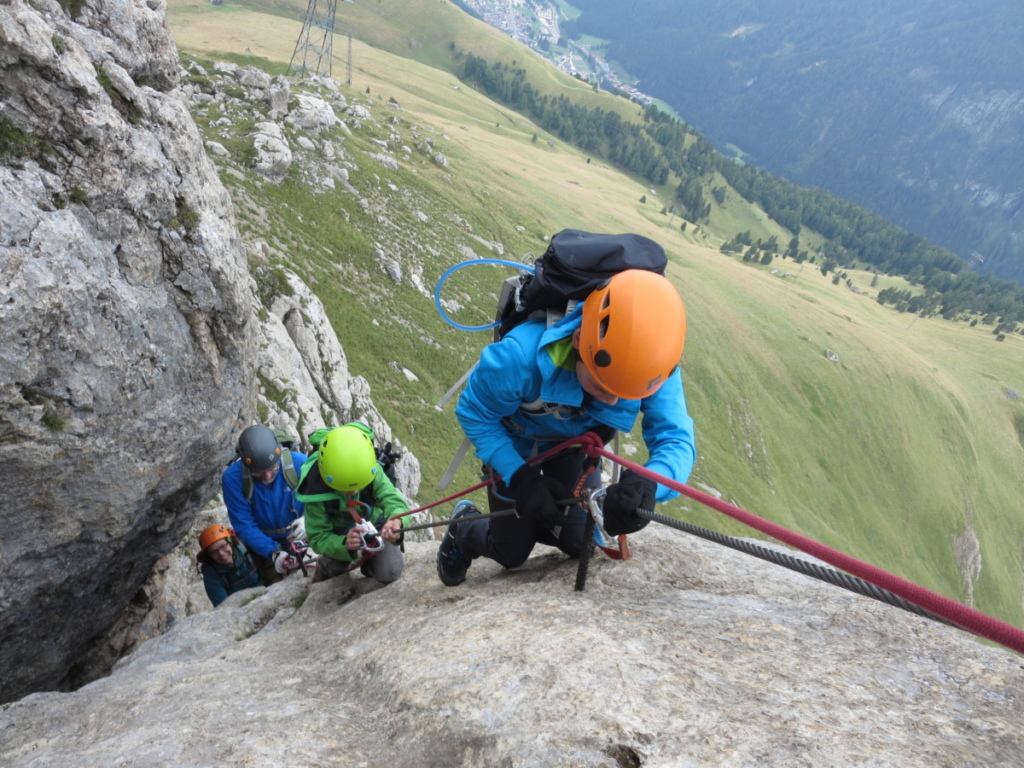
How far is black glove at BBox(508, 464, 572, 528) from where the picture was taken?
227 inches

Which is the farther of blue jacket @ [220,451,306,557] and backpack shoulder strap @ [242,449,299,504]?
blue jacket @ [220,451,306,557]

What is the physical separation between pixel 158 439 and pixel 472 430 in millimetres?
5231

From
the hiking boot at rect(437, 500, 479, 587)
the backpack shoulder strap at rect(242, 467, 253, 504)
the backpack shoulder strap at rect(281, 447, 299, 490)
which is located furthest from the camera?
the backpack shoulder strap at rect(281, 447, 299, 490)

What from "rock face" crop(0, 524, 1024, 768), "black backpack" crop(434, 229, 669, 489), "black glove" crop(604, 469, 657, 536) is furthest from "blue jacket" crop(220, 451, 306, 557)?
"black glove" crop(604, 469, 657, 536)

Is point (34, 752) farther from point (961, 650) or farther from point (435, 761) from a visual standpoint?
point (961, 650)

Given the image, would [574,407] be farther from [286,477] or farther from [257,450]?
[286,477]

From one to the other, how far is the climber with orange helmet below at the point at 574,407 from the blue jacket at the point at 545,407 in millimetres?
10

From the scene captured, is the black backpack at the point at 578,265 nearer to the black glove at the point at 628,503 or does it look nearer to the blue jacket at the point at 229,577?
the black glove at the point at 628,503

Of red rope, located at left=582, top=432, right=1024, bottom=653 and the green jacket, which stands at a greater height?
red rope, located at left=582, top=432, right=1024, bottom=653

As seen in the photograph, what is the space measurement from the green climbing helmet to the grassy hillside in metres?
14.7

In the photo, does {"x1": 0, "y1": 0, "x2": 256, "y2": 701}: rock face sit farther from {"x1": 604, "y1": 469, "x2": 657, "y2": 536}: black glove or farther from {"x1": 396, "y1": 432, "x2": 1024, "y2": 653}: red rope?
{"x1": 396, "y1": 432, "x2": 1024, "y2": 653}: red rope

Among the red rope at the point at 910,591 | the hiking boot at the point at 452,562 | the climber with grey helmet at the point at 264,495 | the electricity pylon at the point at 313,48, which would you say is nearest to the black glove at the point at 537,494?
the hiking boot at the point at 452,562

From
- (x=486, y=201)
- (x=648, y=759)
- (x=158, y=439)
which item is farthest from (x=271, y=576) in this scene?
(x=486, y=201)

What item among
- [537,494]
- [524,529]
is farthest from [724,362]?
[537,494]
